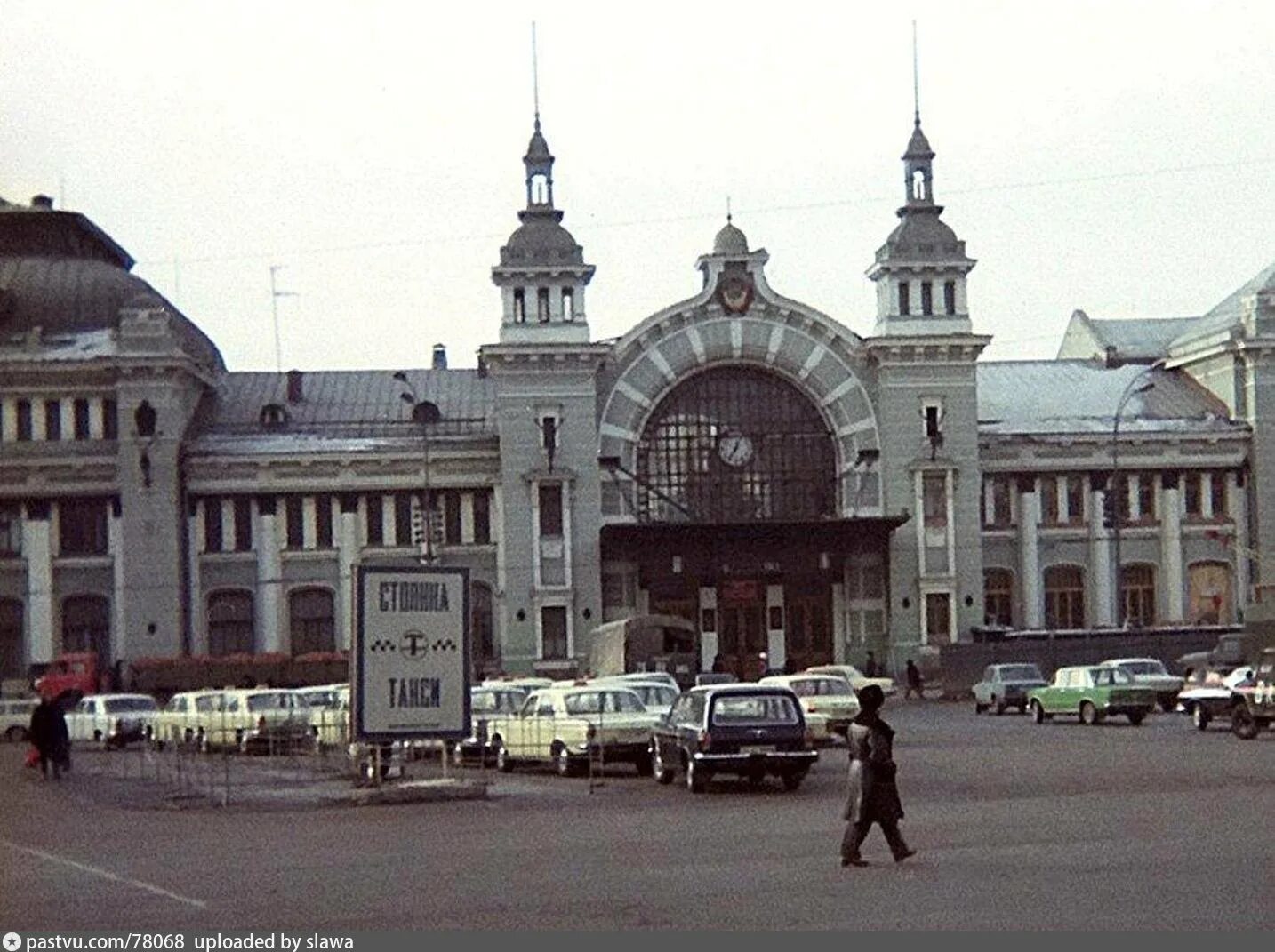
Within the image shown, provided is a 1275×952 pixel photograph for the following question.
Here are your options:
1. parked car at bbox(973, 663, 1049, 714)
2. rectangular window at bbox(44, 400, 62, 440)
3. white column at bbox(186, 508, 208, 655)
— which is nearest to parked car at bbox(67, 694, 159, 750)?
parked car at bbox(973, 663, 1049, 714)

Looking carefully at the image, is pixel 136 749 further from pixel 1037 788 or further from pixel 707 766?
pixel 1037 788

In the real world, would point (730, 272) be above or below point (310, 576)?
above

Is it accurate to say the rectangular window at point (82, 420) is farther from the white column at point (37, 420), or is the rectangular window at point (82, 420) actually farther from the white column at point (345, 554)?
the white column at point (345, 554)

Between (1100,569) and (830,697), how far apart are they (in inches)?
1639

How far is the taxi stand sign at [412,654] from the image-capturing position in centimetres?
3119

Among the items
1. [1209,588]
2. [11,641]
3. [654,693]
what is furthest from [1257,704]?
[11,641]

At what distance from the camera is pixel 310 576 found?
83000 mm

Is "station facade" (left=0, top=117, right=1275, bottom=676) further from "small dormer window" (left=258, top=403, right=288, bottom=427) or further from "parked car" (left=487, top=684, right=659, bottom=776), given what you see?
"parked car" (left=487, top=684, right=659, bottom=776)

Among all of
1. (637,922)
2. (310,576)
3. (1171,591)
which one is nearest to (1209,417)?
(1171,591)

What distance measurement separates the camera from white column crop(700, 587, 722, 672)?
8169 centimetres

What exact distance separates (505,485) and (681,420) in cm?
674

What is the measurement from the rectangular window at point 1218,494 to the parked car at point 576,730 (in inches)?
1992


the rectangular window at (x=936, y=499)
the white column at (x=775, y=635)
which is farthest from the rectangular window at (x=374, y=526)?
the rectangular window at (x=936, y=499)

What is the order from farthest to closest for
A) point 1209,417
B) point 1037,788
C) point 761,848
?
point 1209,417, point 1037,788, point 761,848
